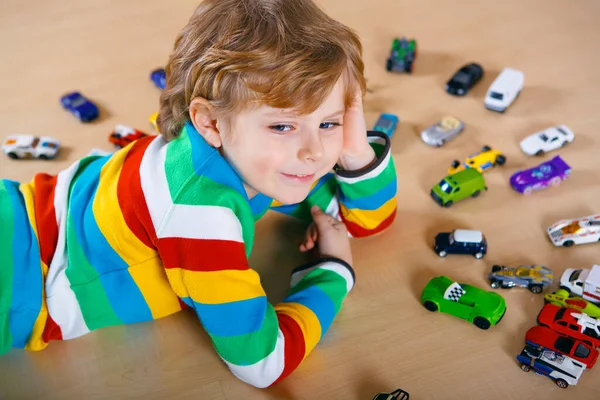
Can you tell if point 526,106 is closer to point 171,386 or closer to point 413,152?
point 413,152

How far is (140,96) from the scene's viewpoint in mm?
1312

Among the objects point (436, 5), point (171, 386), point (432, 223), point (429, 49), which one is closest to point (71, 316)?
point (171, 386)

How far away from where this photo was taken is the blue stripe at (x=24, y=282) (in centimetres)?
82

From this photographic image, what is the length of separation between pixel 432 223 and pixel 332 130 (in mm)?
330

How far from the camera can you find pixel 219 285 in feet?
2.42

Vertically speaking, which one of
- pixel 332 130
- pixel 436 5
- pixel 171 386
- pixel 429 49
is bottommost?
pixel 171 386

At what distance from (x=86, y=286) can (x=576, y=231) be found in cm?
73

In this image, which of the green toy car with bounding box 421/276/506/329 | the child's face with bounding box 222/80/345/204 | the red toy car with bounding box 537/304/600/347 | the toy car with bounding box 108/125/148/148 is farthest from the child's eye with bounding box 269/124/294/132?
the toy car with bounding box 108/125/148/148

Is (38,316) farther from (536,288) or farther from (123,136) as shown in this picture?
(536,288)

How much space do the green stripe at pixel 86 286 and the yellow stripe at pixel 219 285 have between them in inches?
5.8

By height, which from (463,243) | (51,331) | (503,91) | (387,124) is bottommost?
(51,331)

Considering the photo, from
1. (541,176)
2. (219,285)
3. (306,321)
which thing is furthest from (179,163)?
(541,176)

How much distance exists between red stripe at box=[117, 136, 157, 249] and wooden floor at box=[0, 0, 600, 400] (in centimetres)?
19

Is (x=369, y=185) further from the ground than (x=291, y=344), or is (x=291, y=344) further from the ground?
(x=369, y=185)
